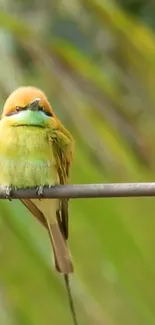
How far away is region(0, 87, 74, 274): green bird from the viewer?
0.95 m

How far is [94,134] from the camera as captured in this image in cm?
116

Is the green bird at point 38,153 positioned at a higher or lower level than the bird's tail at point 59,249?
higher

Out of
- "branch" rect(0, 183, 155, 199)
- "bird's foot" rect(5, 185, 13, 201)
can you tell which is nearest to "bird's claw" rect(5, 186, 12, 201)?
"bird's foot" rect(5, 185, 13, 201)

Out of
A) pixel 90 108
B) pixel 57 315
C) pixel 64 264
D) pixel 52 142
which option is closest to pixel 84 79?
pixel 90 108

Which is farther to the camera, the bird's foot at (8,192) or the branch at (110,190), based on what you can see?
the bird's foot at (8,192)

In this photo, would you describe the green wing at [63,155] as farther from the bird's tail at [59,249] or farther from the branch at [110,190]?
the branch at [110,190]

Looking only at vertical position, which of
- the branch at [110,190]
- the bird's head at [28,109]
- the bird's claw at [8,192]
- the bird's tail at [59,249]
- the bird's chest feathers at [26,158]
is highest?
the bird's head at [28,109]

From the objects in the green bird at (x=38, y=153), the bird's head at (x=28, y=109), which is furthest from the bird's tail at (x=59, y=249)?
the bird's head at (x=28, y=109)

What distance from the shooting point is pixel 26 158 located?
100 cm

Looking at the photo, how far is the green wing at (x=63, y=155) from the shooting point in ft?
3.14

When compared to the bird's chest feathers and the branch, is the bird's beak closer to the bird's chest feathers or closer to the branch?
the bird's chest feathers

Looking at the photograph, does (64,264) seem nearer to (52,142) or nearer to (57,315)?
(52,142)

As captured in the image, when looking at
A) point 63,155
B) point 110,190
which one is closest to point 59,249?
point 63,155

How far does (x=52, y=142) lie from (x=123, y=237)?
5.5 inches
